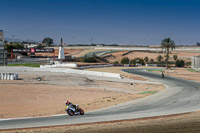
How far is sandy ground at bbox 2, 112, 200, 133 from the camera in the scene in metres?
15.1

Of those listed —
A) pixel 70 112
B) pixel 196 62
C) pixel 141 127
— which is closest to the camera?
pixel 141 127

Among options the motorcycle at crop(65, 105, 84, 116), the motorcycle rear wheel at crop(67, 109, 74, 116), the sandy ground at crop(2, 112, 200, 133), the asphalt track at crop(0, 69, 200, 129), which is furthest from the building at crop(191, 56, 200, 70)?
the motorcycle rear wheel at crop(67, 109, 74, 116)

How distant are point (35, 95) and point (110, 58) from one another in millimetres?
102956

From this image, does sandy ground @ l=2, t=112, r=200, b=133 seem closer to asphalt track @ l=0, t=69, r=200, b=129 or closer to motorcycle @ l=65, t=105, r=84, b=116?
asphalt track @ l=0, t=69, r=200, b=129

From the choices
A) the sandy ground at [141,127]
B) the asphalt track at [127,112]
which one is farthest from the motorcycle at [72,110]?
the sandy ground at [141,127]

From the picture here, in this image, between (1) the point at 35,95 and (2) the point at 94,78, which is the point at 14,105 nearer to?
(1) the point at 35,95

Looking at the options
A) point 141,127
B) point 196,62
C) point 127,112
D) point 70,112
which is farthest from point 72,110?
point 196,62

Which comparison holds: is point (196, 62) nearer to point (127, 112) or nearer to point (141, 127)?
point (127, 112)

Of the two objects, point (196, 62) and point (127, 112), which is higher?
point (196, 62)

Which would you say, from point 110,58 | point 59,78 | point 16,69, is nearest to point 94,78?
point 59,78

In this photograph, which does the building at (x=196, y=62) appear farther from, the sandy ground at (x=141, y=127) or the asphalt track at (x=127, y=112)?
the sandy ground at (x=141, y=127)

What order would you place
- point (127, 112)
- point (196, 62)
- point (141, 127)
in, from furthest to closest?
point (196, 62) → point (127, 112) → point (141, 127)

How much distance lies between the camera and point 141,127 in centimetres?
1588

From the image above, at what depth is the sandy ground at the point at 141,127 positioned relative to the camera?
15.1 meters
